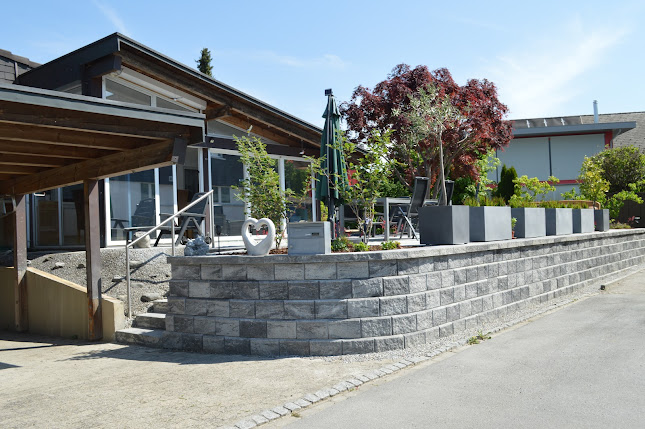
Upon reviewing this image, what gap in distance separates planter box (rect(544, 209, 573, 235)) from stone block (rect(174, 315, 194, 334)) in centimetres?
671

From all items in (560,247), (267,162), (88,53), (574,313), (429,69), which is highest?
(429,69)

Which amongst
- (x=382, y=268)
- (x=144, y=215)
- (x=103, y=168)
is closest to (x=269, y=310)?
(x=382, y=268)

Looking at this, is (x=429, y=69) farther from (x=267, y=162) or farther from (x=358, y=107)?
Answer: (x=267, y=162)

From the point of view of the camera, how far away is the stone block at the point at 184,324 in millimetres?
6469

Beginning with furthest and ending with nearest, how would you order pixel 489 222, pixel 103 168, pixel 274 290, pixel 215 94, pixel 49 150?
pixel 215 94 < pixel 489 222 < pixel 103 168 < pixel 49 150 < pixel 274 290

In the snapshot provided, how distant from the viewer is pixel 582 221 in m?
11.5

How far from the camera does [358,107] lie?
49.5 ft

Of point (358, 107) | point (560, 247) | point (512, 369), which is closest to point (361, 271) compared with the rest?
point (512, 369)

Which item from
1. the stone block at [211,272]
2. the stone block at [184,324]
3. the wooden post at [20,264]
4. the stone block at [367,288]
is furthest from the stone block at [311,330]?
the wooden post at [20,264]

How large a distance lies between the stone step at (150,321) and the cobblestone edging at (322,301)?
51 centimetres

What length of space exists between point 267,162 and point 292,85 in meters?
5.01

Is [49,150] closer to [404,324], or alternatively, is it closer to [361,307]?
[361,307]

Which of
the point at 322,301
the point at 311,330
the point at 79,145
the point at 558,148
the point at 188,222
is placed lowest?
the point at 311,330

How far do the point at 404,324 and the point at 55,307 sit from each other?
5.49 metres
